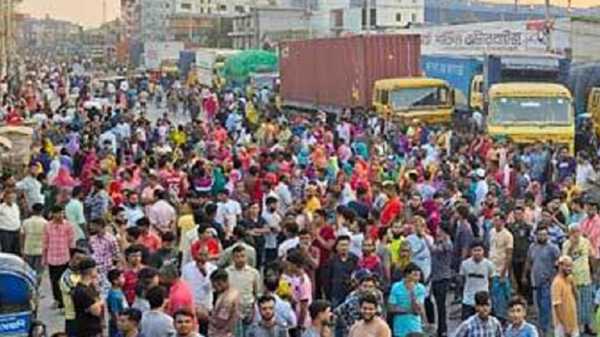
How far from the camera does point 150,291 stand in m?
9.30

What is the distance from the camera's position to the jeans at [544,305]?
12.6 meters

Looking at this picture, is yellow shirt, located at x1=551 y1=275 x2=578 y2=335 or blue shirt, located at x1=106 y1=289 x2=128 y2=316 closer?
blue shirt, located at x1=106 y1=289 x2=128 y2=316

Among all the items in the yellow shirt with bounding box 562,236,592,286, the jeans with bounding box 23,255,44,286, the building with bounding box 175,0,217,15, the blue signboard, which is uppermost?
the building with bounding box 175,0,217,15

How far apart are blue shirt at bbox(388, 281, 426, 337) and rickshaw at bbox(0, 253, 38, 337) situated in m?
3.32

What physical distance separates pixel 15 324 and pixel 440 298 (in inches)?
181

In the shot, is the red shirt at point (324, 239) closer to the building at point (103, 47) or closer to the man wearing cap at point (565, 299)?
the man wearing cap at point (565, 299)

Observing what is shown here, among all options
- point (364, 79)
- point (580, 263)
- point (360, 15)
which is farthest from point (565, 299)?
point (360, 15)

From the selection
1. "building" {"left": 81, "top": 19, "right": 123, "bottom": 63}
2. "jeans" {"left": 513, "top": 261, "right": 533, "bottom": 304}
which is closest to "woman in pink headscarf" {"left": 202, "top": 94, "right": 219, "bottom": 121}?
"jeans" {"left": 513, "top": 261, "right": 533, "bottom": 304}

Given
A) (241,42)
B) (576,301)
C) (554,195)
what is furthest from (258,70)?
(241,42)

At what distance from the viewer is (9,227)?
14.9 metres

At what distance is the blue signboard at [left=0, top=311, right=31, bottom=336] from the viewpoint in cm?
1052

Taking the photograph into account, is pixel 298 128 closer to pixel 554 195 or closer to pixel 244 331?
pixel 554 195

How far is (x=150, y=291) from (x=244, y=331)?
1022 millimetres

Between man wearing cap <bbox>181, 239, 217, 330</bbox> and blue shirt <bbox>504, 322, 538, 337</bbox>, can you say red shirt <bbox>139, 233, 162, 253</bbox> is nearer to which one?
man wearing cap <bbox>181, 239, 217, 330</bbox>
